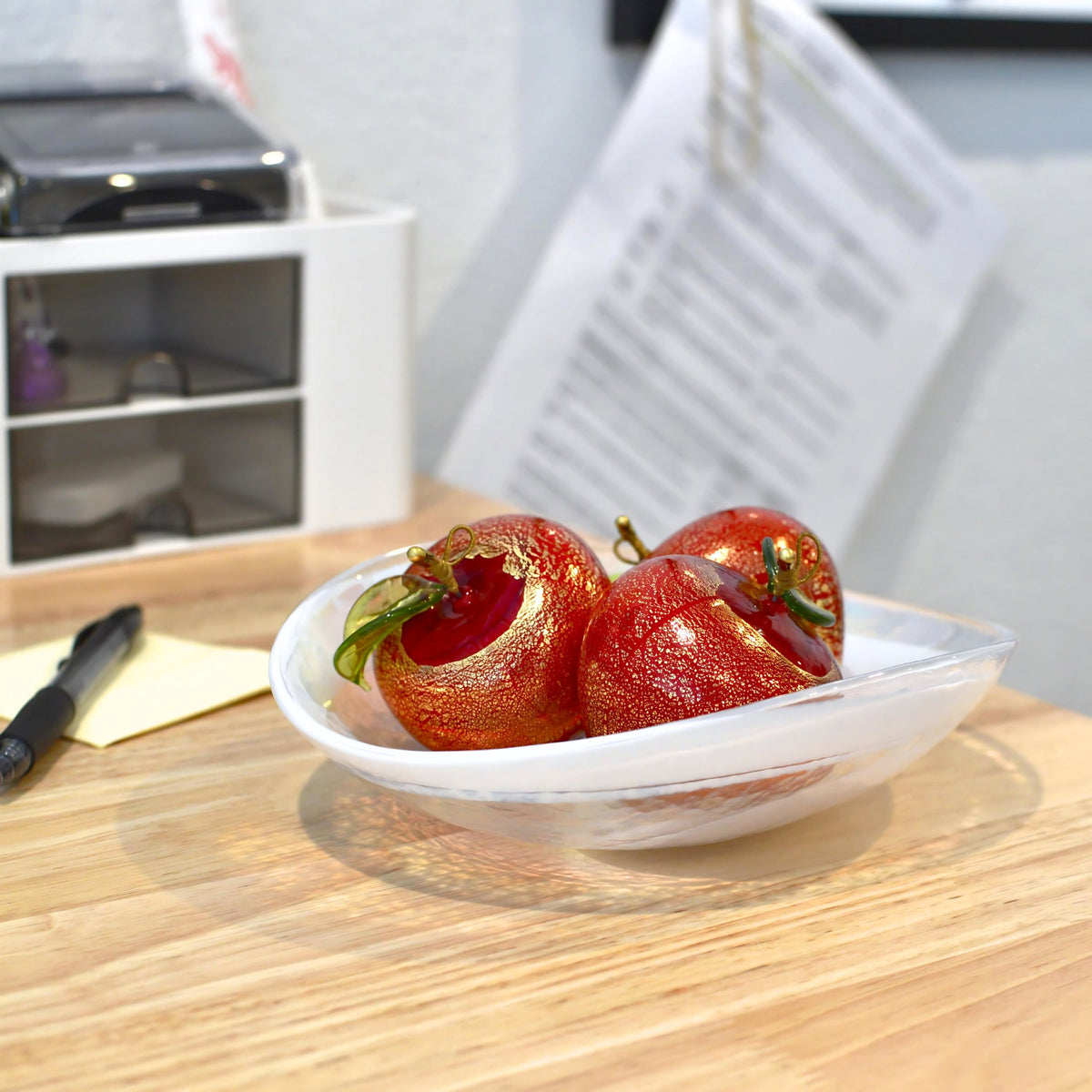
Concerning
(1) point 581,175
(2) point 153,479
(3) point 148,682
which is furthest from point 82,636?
(1) point 581,175

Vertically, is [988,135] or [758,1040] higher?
[988,135]

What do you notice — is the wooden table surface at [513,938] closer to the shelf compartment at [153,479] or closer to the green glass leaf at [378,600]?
the green glass leaf at [378,600]

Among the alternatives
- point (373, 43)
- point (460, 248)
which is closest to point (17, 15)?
point (373, 43)

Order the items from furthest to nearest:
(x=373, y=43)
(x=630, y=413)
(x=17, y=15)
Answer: (x=630, y=413) → (x=373, y=43) → (x=17, y=15)

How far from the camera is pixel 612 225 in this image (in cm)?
104

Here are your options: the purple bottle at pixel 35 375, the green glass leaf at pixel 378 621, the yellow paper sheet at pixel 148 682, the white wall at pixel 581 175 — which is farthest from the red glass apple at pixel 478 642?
the white wall at pixel 581 175

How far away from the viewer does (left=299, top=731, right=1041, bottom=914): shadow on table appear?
407 millimetres

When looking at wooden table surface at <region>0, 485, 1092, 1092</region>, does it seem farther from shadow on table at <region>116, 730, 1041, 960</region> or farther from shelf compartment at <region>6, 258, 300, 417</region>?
shelf compartment at <region>6, 258, 300, 417</region>

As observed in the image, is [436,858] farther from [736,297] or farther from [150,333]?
[736,297]

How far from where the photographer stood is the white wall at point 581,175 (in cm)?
94

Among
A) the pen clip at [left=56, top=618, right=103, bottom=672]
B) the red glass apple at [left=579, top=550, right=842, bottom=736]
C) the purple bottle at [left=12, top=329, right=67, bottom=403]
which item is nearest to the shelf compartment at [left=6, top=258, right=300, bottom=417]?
the purple bottle at [left=12, top=329, right=67, bottom=403]

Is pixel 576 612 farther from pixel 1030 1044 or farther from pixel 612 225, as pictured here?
pixel 612 225

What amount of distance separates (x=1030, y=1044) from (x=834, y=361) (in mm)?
832

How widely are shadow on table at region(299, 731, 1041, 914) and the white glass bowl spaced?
2 centimetres
